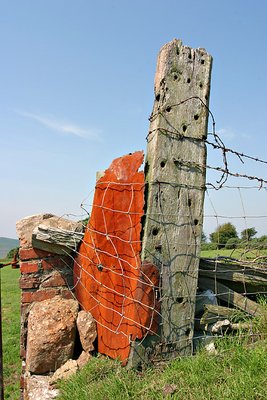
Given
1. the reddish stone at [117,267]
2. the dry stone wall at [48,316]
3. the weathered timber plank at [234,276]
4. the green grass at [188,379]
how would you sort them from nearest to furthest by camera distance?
the green grass at [188,379] < the reddish stone at [117,267] < the dry stone wall at [48,316] < the weathered timber plank at [234,276]

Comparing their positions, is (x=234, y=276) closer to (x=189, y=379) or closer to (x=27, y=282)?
(x=189, y=379)

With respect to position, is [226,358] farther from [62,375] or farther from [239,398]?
[62,375]

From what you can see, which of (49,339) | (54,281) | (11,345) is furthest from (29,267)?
(11,345)

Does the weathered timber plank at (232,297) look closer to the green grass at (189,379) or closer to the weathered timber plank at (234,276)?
the weathered timber plank at (234,276)

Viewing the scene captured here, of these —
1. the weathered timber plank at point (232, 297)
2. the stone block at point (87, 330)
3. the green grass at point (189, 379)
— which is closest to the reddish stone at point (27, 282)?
the stone block at point (87, 330)

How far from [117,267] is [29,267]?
3.31 feet

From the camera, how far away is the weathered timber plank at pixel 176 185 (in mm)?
3033

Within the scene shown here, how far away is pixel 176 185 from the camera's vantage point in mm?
3137

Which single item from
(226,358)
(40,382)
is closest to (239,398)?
(226,358)

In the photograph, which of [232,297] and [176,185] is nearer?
[176,185]

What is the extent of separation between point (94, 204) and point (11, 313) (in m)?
7.61

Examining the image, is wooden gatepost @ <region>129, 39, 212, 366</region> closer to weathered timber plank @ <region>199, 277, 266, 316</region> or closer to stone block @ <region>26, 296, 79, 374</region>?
weathered timber plank @ <region>199, 277, 266, 316</region>

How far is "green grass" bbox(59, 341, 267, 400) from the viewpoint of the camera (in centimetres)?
234

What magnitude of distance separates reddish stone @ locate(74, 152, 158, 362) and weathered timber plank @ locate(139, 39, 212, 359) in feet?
0.37
